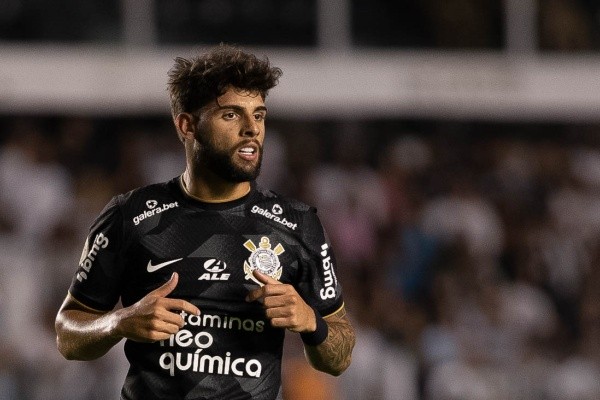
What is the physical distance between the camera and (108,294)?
493 cm

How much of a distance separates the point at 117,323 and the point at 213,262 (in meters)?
0.42

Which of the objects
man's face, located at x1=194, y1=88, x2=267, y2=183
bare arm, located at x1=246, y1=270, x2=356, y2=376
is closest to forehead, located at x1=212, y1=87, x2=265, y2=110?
man's face, located at x1=194, y1=88, x2=267, y2=183

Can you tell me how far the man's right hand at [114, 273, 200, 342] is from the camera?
14.6 feet

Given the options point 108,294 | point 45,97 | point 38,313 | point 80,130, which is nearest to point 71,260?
point 38,313

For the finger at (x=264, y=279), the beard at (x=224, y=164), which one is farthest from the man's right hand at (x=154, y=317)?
the beard at (x=224, y=164)

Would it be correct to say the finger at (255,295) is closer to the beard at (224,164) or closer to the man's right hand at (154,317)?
the man's right hand at (154,317)

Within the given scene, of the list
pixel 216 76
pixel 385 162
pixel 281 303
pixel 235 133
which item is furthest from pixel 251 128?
pixel 385 162

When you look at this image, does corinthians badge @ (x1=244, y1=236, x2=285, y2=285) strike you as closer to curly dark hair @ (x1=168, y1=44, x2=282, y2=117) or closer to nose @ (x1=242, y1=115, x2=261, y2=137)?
nose @ (x1=242, y1=115, x2=261, y2=137)

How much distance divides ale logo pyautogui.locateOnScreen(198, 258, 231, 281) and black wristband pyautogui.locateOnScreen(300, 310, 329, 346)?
328mm

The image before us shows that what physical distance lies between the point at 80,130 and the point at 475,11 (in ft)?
12.1

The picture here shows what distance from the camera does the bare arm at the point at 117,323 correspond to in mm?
4469

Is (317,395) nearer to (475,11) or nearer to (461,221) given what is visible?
(461,221)

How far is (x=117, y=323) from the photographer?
181 inches

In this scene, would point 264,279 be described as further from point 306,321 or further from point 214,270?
point 214,270
